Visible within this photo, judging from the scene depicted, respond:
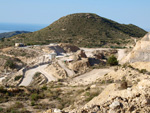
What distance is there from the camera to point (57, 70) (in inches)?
1029

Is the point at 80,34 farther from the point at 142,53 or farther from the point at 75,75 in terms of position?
the point at 75,75

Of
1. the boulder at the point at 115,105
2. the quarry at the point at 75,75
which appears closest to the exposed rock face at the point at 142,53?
the quarry at the point at 75,75

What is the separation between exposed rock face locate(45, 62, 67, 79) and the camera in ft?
81.1

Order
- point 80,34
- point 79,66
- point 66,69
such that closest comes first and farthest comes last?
point 66,69
point 79,66
point 80,34

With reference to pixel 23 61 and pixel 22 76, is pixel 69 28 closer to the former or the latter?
pixel 23 61

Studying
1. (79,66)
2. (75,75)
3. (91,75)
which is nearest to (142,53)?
(91,75)

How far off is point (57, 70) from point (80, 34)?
3485 cm

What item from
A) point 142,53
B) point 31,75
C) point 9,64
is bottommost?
point 31,75

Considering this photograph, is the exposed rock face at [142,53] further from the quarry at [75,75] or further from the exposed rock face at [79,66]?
the exposed rock face at [79,66]

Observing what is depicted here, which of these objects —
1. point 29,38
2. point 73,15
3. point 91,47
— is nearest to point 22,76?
point 91,47

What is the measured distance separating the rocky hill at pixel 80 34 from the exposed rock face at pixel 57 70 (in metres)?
21.3

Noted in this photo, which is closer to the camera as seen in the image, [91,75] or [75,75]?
[91,75]

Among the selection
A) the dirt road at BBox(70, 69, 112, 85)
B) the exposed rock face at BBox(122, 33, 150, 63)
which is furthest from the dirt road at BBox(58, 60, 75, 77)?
the exposed rock face at BBox(122, 33, 150, 63)

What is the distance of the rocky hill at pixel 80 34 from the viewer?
173ft
